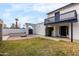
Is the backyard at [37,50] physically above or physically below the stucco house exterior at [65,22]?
below

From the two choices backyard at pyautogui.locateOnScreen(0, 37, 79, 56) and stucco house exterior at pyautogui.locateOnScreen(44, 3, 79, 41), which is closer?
backyard at pyautogui.locateOnScreen(0, 37, 79, 56)

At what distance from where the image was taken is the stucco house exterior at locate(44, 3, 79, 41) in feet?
42.1

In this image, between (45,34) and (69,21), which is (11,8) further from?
(45,34)

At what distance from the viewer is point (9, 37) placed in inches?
457

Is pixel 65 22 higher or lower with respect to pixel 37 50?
higher

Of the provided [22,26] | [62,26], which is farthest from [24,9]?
[62,26]

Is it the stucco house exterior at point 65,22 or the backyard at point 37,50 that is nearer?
the backyard at point 37,50

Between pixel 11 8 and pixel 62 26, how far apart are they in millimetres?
6910

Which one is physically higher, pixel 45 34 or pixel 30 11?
pixel 30 11

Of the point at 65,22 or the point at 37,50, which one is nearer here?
the point at 37,50

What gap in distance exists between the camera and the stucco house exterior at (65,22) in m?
12.8

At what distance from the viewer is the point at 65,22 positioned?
13.8 metres

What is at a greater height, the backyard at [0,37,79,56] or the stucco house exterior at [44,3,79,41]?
the stucco house exterior at [44,3,79,41]

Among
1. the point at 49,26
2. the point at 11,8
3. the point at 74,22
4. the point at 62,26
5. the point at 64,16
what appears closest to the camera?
the point at 11,8
